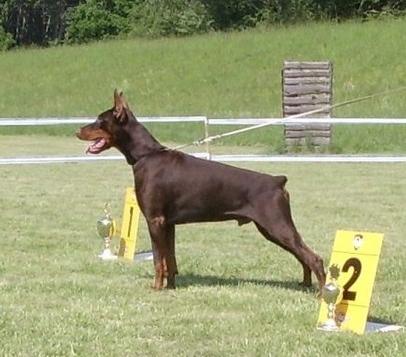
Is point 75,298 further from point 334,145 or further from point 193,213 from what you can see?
point 334,145

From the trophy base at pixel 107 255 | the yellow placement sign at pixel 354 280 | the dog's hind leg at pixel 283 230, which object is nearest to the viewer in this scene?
the yellow placement sign at pixel 354 280

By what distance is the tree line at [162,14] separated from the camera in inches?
1728

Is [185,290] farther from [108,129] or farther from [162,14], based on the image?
[162,14]

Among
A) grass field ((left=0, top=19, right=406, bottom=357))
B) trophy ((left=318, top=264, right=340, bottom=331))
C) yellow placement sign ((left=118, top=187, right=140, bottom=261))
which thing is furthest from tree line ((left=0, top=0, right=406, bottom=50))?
trophy ((left=318, top=264, right=340, bottom=331))

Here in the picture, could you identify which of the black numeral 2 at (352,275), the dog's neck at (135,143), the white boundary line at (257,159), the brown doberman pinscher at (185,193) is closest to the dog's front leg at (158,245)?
the brown doberman pinscher at (185,193)

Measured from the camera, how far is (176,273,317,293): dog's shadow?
682 centimetres

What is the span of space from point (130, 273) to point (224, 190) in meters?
1.24

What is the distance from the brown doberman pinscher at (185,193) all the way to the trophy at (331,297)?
0.84 metres

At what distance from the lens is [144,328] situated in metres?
5.65

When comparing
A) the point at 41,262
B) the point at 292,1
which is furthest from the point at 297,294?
the point at 292,1

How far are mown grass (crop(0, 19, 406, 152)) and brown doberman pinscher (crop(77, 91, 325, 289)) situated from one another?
1559 centimetres

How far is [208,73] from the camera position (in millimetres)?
31047

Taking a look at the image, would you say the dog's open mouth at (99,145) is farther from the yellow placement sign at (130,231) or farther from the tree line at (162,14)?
the tree line at (162,14)

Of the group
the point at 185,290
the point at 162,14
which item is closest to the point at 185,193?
the point at 185,290
